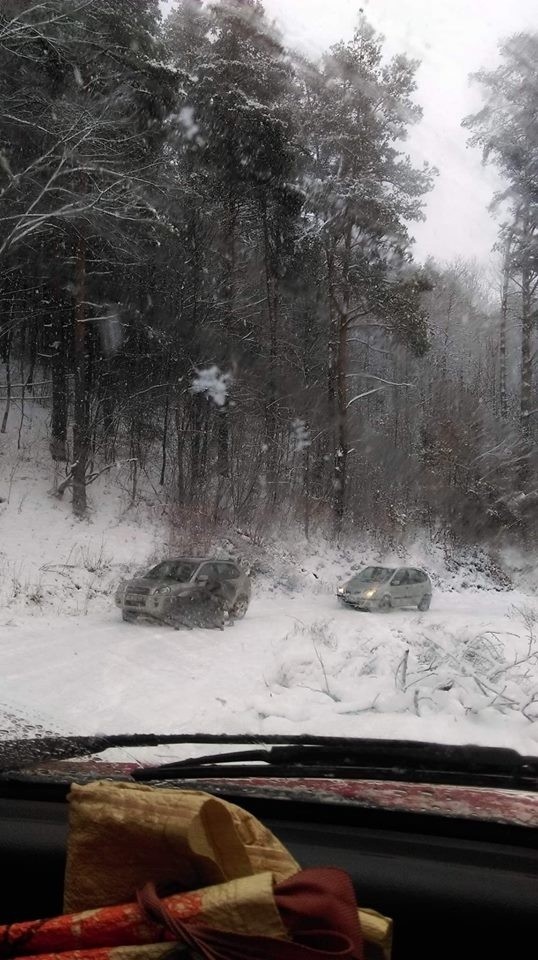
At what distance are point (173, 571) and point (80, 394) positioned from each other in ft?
11.7

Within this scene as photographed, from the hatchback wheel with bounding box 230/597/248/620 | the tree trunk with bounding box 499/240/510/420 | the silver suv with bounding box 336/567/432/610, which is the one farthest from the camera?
the tree trunk with bounding box 499/240/510/420

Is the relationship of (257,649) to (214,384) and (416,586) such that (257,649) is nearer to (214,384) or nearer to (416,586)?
(416,586)

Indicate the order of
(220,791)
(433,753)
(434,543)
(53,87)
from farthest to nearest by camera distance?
(53,87) < (434,543) < (433,753) < (220,791)

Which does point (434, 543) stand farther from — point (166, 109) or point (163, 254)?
point (166, 109)

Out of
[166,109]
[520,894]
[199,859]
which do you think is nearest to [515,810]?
[520,894]

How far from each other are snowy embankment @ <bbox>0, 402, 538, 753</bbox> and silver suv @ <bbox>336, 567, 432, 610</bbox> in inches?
4.9

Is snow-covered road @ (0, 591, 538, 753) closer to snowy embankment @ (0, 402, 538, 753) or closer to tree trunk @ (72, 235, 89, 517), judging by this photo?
snowy embankment @ (0, 402, 538, 753)

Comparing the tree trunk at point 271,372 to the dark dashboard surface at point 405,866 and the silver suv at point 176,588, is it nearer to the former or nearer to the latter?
the silver suv at point 176,588

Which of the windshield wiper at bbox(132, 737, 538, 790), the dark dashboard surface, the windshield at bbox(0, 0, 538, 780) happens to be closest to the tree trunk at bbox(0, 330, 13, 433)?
the windshield at bbox(0, 0, 538, 780)

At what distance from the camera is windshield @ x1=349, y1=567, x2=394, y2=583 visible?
6.63 metres

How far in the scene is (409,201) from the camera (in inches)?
313

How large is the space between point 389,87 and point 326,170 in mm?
1000

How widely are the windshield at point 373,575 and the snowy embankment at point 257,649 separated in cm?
13


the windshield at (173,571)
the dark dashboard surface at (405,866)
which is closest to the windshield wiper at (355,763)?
the dark dashboard surface at (405,866)
